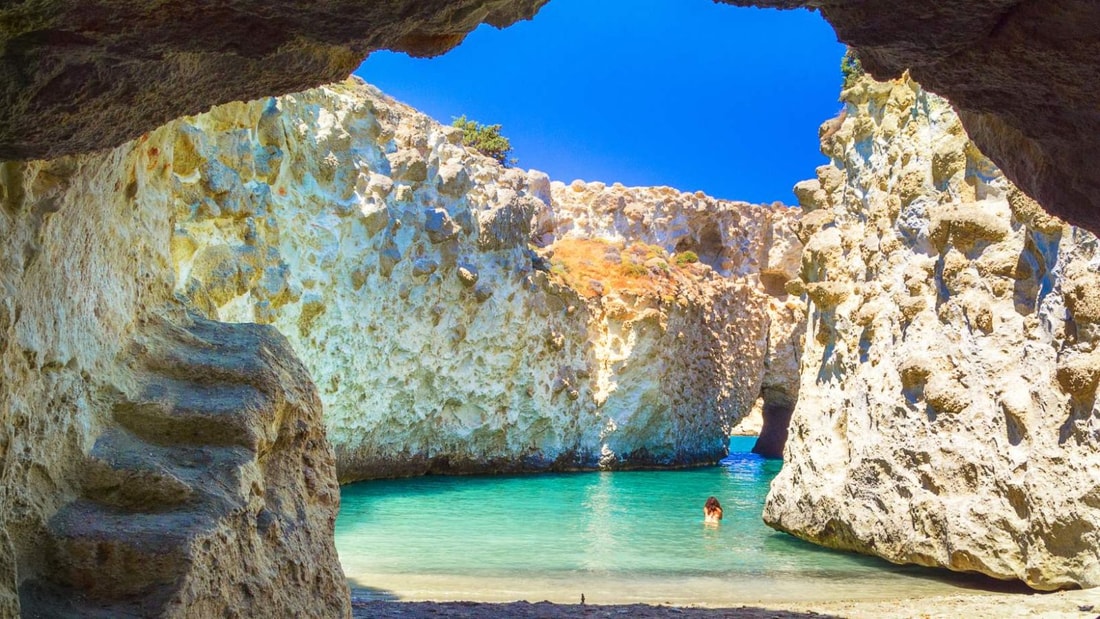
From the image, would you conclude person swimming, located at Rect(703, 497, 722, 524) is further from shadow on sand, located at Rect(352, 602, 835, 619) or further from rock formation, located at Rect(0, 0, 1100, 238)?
rock formation, located at Rect(0, 0, 1100, 238)

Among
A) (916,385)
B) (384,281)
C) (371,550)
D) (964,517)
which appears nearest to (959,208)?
(916,385)

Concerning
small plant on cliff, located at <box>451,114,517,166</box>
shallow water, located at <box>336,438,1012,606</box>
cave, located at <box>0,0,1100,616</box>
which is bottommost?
shallow water, located at <box>336,438,1012,606</box>

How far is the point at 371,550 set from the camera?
1388cm

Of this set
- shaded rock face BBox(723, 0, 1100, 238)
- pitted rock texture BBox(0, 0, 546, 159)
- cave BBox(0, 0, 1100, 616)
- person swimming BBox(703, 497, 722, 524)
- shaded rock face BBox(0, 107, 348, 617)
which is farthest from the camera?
person swimming BBox(703, 497, 722, 524)

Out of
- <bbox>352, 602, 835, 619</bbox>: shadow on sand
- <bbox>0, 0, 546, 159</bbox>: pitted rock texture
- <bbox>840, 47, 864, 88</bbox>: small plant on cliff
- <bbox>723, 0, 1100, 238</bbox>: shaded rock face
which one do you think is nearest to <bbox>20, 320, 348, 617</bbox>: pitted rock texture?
<bbox>0, 0, 546, 159</bbox>: pitted rock texture

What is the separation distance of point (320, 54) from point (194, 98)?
1.75 feet

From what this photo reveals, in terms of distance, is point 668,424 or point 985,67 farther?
point 668,424

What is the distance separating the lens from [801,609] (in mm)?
9109

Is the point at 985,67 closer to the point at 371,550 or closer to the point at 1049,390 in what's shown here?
the point at 1049,390

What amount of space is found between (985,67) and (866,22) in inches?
20.5

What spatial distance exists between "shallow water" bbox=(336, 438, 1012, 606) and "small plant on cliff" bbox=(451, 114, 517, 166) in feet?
89.0

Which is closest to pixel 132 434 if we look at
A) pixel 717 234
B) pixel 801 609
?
pixel 801 609

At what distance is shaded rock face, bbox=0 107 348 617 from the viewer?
12.3 ft

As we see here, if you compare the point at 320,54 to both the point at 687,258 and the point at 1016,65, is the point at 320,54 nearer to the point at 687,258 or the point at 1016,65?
the point at 1016,65
